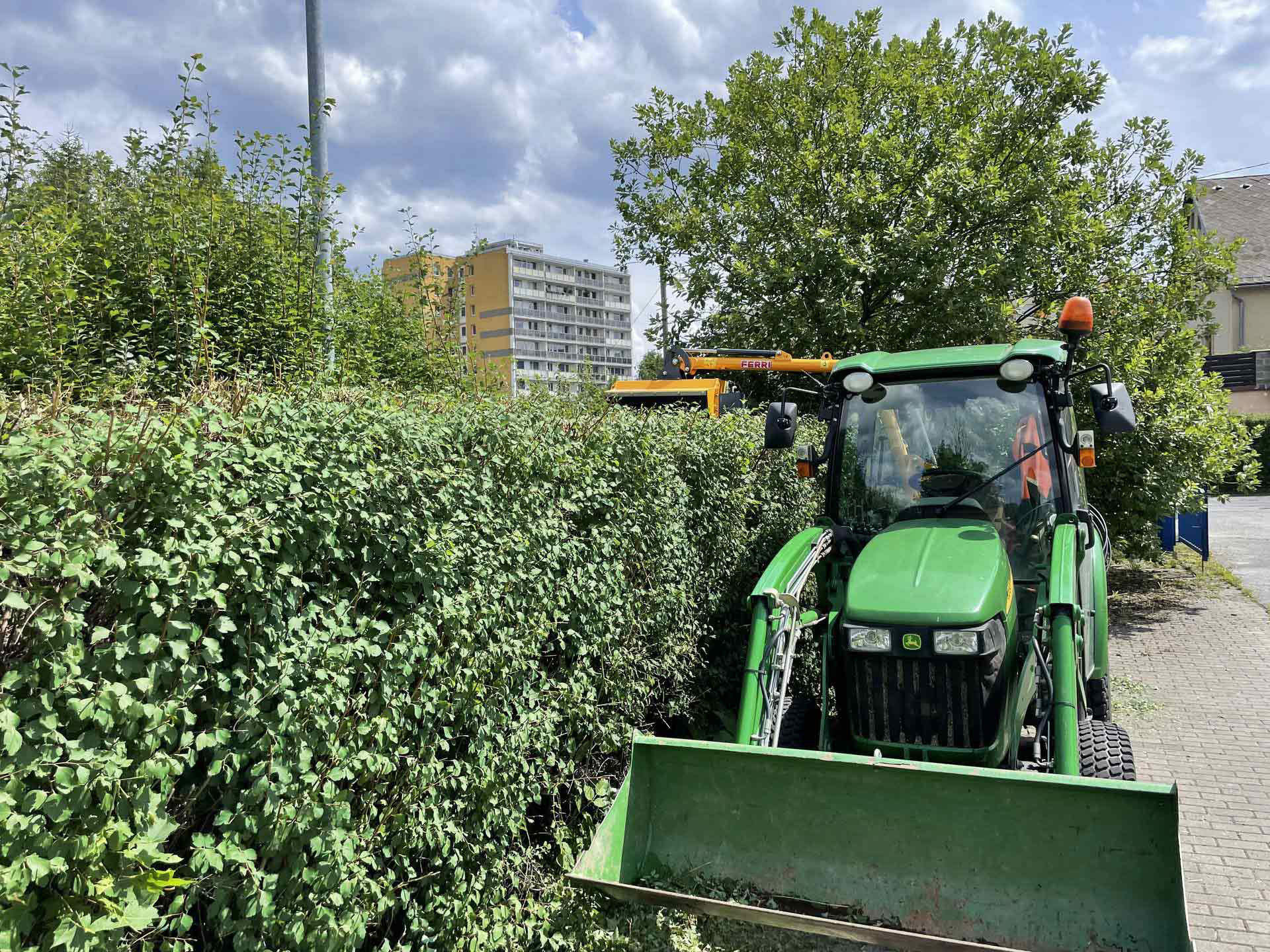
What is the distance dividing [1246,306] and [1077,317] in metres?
39.1

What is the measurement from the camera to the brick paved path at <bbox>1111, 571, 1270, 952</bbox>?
4.11 meters

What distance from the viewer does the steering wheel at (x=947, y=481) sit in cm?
484

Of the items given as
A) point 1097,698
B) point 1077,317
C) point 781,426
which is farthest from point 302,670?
point 1077,317

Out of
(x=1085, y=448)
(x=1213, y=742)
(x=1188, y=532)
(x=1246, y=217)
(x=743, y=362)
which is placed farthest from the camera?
(x=1246, y=217)

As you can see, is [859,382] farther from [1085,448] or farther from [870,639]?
[870,639]

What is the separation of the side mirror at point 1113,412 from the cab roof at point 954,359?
0.34m

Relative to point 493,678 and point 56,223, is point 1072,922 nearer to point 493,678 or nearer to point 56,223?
point 493,678

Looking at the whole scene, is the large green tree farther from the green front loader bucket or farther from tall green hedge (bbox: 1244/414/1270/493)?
tall green hedge (bbox: 1244/414/1270/493)

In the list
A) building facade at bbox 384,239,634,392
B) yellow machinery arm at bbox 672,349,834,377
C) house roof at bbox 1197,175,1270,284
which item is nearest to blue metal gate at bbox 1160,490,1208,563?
yellow machinery arm at bbox 672,349,834,377

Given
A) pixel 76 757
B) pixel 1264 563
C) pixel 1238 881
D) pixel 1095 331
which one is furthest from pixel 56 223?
pixel 1264 563

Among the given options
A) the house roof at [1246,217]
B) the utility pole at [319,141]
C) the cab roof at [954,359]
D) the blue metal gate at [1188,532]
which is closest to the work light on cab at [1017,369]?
the cab roof at [954,359]

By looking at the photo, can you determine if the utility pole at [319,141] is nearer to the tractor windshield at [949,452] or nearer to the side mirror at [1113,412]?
the tractor windshield at [949,452]

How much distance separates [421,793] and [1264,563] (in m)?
16.5

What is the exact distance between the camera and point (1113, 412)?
452cm
